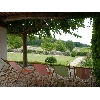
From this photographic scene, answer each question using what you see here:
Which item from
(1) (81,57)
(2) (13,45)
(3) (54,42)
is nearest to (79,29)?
(1) (81,57)

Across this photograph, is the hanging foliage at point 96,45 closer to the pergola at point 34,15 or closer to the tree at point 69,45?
the pergola at point 34,15

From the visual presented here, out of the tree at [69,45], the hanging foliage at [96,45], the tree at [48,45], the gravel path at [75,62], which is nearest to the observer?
the hanging foliage at [96,45]

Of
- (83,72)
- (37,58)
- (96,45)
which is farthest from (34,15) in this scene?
(37,58)

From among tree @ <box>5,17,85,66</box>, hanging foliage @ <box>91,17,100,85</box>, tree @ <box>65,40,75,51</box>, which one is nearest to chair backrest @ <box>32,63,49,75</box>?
hanging foliage @ <box>91,17,100,85</box>

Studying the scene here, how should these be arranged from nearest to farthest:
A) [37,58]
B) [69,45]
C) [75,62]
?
[75,62]
[69,45]
[37,58]

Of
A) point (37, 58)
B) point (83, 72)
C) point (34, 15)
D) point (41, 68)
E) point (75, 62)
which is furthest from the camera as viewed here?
point (37, 58)

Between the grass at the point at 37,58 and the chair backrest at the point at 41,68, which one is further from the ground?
the chair backrest at the point at 41,68

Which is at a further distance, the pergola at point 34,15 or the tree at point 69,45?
the tree at point 69,45

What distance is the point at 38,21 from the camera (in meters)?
10.5

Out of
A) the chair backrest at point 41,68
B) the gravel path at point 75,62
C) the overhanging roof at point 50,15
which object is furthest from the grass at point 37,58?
the chair backrest at point 41,68

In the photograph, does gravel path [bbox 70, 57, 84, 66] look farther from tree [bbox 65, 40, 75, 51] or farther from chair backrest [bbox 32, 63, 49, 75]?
chair backrest [bbox 32, 63, 49, 75]

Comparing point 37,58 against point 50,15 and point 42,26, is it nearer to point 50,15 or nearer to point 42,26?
point 42,26

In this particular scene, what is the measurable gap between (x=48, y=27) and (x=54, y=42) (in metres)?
4.56
